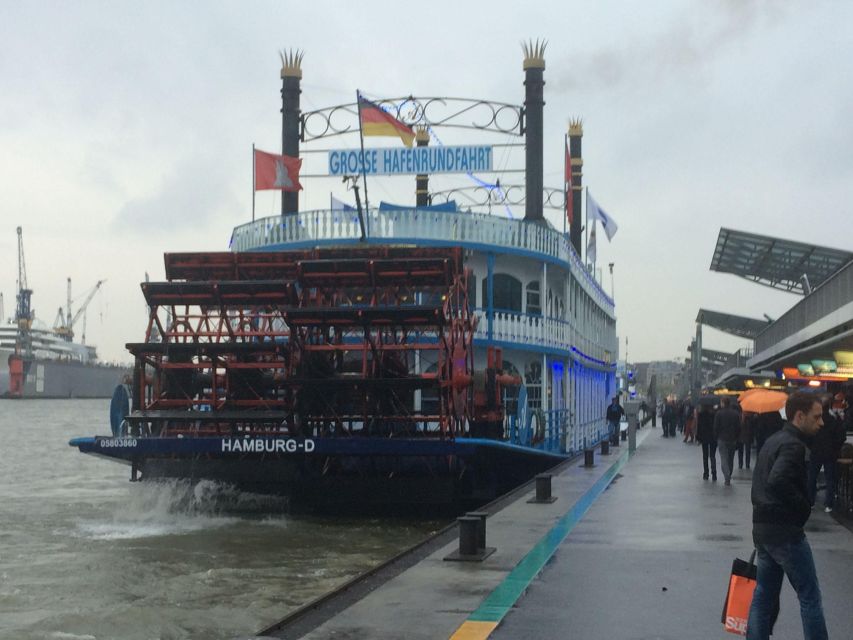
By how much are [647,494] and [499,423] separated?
4.60 metres

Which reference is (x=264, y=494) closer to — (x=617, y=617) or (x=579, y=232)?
(x=617, y=617)

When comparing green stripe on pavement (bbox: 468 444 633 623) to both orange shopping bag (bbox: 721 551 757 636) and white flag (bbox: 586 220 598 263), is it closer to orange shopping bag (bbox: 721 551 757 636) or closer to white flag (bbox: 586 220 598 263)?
orange shopping bag (bbox: 721 551 757 636)

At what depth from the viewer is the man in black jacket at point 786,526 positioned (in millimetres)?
5922

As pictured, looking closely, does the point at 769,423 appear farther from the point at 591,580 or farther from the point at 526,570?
the point at 591,580

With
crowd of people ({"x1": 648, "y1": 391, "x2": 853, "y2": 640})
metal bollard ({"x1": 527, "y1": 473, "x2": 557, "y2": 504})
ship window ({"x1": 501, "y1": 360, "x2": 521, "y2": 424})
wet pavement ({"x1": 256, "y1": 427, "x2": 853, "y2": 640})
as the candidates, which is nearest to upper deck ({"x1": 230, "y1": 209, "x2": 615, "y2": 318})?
ship window ({"x1": 501, "y1": 360, "x2": 521, "y2": 424})

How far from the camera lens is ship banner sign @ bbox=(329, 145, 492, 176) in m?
24.3

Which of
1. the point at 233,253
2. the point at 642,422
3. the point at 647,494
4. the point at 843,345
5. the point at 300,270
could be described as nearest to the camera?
the point at 647,494

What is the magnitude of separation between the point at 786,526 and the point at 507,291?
16.4 metres

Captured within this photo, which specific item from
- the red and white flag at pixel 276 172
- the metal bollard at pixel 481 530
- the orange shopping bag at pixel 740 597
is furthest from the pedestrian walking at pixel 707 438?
the orange shopping bag at pixel 740 597

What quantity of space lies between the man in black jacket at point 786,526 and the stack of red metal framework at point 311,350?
37.1 ft

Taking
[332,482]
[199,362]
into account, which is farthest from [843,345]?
[199,362]

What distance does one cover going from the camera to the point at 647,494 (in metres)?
16.0

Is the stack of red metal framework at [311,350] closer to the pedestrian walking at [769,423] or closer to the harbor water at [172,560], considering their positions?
the harbor water at [172,560]

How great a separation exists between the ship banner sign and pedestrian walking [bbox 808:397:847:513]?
39.5ft
